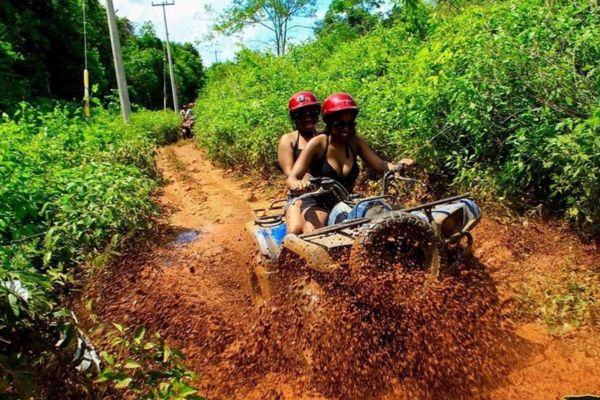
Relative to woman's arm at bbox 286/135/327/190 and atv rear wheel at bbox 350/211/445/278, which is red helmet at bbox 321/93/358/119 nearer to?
woman's arm at bbox 286/135/327/190

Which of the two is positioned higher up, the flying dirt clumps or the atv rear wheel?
the atv rear wheel

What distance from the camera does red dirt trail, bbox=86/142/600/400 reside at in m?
3.04

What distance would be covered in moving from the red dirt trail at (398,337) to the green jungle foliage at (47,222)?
726 mm

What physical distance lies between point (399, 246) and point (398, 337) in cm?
62

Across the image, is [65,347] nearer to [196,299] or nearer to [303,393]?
[303,393]

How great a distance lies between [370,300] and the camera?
3.06m

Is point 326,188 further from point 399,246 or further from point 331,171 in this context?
point 399,246

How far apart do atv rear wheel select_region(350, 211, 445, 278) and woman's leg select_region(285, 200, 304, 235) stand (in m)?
0.94

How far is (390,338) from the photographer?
10.3 feet

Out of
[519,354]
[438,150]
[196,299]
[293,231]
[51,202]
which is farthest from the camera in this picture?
[438,150]

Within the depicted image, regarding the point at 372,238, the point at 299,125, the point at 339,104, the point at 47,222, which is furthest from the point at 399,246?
the point at 47,222

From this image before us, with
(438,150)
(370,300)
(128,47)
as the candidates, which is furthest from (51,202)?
(128,47)

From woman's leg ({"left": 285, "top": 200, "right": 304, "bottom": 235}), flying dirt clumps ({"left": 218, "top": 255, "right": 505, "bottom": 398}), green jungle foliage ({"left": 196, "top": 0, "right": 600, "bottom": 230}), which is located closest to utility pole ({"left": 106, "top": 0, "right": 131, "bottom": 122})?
green jungle foliage ({"left": 196, "top": 0, "right": 600, "bottom": 230})

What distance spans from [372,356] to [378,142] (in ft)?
13.9
